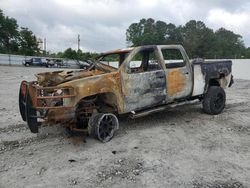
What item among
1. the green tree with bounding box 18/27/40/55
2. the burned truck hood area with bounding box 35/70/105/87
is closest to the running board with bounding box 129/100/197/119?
the burned truck hood area with bounding box 35/70/105/87

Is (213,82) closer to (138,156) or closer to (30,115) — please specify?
(138,156)

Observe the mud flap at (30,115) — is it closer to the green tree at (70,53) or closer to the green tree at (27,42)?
the green tree at (70,53)

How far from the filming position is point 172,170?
5.23 meters

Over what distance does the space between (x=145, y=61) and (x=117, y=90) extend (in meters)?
1.77

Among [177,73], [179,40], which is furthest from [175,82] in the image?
[179,40]

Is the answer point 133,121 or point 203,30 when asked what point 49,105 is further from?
point 203,30

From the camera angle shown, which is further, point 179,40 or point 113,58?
point 179,40

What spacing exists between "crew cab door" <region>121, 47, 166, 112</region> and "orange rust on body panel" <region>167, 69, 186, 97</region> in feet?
0.58

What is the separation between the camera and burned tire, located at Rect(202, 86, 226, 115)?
29.0 feet

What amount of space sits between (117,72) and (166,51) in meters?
1.90

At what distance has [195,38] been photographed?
77562 millimetres

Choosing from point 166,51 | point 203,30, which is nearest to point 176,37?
point 203,30

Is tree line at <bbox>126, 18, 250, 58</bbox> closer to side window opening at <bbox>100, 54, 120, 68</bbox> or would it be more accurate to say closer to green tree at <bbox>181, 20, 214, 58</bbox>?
green tree at <bbox>181, 20, 214, 58</bbox>

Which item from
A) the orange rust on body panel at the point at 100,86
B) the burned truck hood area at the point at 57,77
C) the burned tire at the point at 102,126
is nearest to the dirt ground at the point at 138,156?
the burned tire at the point at 102,126
